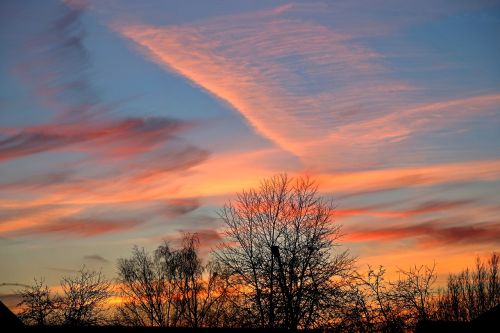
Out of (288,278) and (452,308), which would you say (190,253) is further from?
(452,308)

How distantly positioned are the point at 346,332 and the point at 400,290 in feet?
19.6

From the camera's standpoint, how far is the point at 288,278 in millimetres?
44000

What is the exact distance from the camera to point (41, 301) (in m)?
52.1

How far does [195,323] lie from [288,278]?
23.7m

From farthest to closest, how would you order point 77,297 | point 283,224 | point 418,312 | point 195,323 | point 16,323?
point 195,323 → point 77,297 → point 418,312 → point 283,224 → point 16,323

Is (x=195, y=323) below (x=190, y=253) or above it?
below

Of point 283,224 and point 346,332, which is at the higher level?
point 283,224

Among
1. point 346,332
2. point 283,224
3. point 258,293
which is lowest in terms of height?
point 346,332

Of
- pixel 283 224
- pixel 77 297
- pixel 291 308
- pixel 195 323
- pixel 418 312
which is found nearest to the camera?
pixel 291 308

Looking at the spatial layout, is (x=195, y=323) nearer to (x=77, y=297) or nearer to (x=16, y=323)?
(x=77, y=297)

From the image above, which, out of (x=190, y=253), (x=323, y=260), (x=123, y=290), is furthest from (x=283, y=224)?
(x=123, y=290)

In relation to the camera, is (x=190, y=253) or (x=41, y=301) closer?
(x=41, y=301)

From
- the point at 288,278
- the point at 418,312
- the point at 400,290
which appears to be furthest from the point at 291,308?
the point at 418,312

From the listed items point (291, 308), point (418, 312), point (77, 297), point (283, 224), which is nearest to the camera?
point (291, 308)
